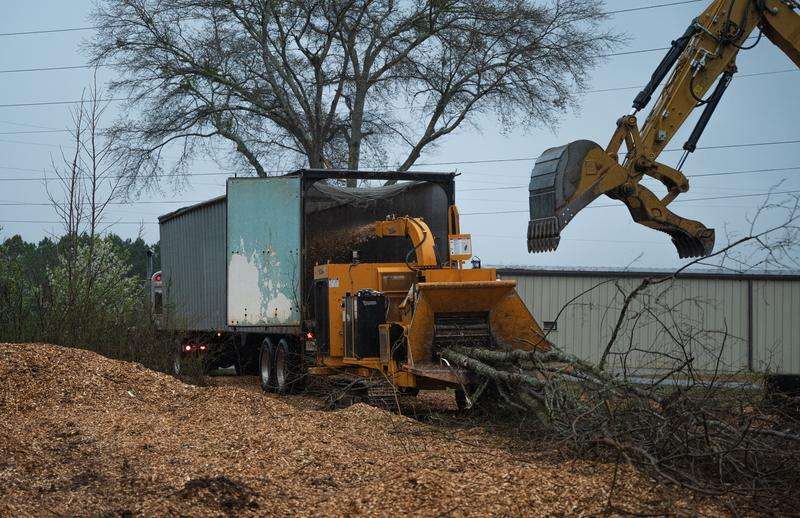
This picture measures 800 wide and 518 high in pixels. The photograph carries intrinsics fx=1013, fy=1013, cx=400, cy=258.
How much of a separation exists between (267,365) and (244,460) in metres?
8.73

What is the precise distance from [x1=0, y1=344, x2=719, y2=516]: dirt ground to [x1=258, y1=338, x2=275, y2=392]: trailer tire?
3.77 metres

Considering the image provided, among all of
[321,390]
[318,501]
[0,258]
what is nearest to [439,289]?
[321,390]

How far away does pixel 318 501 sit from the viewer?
7.51 m

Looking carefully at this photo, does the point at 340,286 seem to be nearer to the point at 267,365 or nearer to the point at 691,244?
the point at 267,365

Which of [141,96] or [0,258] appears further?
[141,96]

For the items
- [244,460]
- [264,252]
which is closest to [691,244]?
[244,460]

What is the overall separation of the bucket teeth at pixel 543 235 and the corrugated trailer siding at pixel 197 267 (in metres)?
8.70

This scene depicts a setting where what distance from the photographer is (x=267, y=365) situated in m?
17.7

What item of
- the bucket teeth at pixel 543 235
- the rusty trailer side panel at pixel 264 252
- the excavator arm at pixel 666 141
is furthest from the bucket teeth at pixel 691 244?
the rusty trailer side panel at pixel 264 252

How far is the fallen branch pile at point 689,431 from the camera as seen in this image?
24.3ft

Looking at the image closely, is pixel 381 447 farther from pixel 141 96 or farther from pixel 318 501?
pixel 141 96

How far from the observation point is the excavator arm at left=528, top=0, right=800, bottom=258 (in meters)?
11.5

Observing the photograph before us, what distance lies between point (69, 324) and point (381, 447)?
296 inches

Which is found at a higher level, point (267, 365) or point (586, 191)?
point (586, 191)
